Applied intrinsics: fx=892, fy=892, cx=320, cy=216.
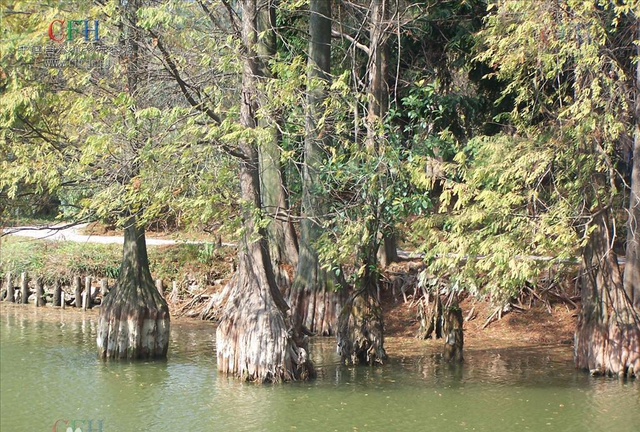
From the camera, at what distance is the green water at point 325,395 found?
1265 centimetres

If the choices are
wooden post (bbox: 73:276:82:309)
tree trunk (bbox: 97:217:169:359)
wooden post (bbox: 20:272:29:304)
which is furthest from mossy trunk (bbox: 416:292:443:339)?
wooden post (bbox: 20:272:29:304)

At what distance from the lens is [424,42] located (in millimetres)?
21828

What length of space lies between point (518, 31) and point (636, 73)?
2.98 meters

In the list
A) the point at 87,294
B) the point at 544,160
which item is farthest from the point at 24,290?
the point at 544,160

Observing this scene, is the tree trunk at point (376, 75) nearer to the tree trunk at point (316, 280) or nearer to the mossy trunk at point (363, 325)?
the mossy trunk at point (363, 325)

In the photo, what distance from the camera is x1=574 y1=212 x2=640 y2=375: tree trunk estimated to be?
14969 millimetres

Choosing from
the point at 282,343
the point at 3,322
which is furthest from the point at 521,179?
the point at 3,322

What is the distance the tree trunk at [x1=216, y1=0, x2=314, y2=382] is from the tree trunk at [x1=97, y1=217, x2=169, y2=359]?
70.8 inches

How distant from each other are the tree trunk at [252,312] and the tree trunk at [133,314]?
1797mm

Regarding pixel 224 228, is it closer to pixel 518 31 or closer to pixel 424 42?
pixel 518 31

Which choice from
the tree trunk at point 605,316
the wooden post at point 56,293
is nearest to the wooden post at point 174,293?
the wooden post at point 56,293

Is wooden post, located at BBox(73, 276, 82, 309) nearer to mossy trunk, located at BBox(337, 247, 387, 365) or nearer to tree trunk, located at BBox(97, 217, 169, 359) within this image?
tree trunk, located at BBox(97, 217, 169, 359)

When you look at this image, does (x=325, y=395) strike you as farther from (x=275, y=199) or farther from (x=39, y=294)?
(x=39, y=294)

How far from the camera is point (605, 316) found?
15.2m
